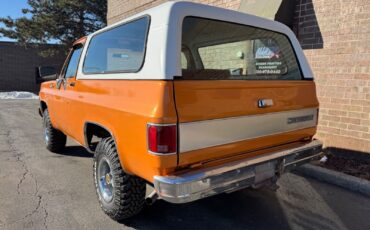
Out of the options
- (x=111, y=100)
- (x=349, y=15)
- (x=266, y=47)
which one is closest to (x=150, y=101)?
(x=111, y=100)

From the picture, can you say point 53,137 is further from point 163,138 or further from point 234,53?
point 163,138

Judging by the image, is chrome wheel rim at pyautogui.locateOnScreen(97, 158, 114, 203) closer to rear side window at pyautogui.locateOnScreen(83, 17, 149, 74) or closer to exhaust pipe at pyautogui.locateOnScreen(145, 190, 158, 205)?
exhaust pipe at pyautogui.locateOnScreen(145, 190, 158, 205)

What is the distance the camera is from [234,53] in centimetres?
354

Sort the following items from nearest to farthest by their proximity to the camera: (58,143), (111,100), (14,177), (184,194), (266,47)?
(184,194) → (111,100) → (266,47) → (14,177) → (58,143)

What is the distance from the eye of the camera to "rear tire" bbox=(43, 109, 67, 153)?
18.5 feet

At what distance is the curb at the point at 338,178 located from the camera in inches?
166

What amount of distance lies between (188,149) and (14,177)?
10.3 feet

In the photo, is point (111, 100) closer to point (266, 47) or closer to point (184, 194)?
point (184, 194)

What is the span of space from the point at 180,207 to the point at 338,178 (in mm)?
2229

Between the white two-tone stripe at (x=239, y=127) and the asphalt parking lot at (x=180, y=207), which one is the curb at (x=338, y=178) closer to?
the asphalt parking lot at (x=180, y=207)

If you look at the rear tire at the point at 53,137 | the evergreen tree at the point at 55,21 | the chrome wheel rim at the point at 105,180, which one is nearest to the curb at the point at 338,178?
the chrome wheel rim at the point at 105,180

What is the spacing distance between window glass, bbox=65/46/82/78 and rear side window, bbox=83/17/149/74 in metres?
0.38

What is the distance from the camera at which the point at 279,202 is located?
385 centimetres

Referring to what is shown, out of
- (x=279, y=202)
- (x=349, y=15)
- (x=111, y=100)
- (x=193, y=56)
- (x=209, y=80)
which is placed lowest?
(x=279, y=202)
